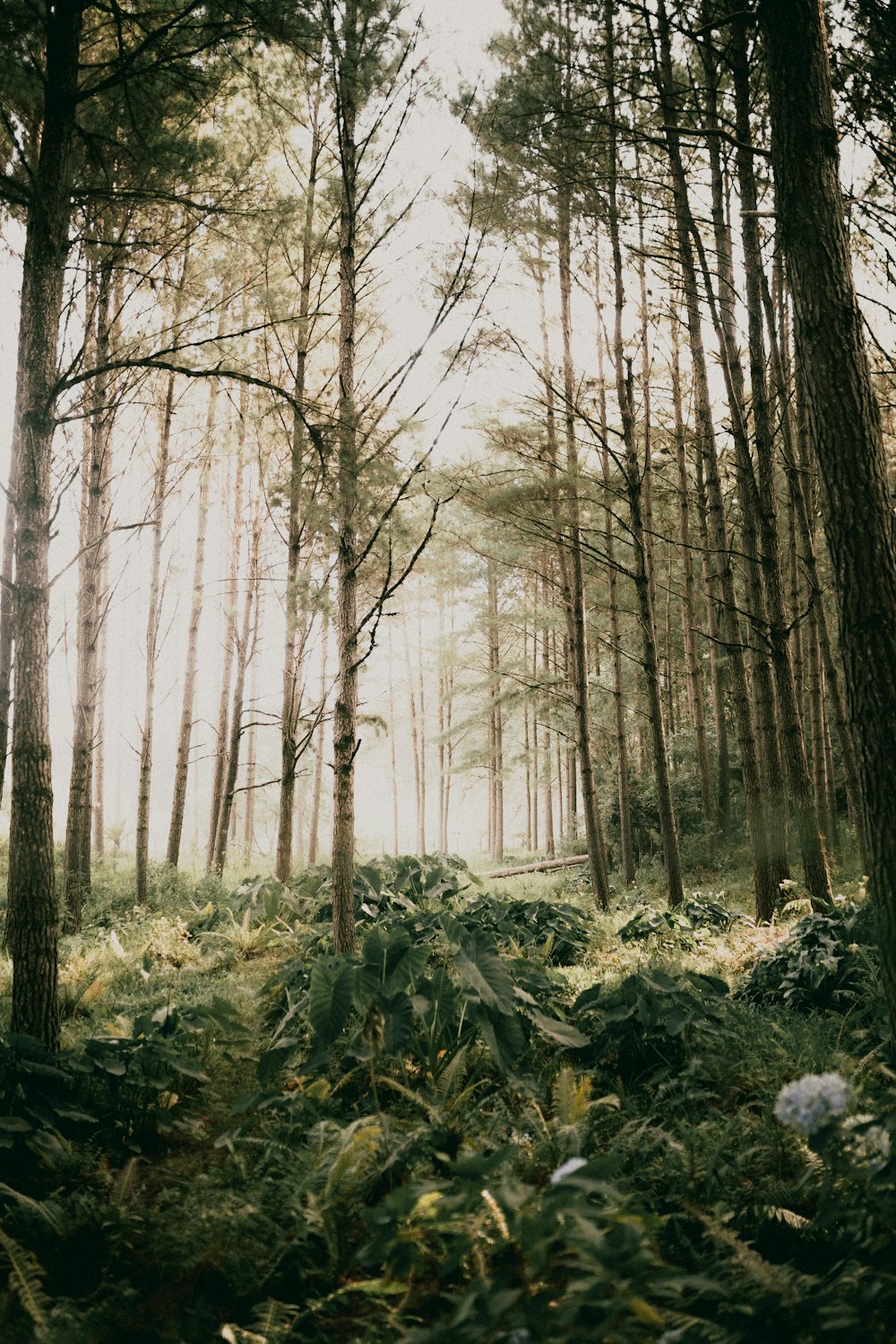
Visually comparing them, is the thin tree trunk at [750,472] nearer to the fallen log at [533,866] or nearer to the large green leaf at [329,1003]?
the large green leaf at [329,1003]

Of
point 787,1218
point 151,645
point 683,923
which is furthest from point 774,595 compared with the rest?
point 151,645

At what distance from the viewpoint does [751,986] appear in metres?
4.38

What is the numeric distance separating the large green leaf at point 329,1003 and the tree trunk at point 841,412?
93.4 inches

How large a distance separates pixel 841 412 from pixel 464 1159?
326cm

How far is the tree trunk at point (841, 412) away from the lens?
2.80 metres

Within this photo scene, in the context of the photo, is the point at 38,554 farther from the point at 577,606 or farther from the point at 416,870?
the point at 577,606

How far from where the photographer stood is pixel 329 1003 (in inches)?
122

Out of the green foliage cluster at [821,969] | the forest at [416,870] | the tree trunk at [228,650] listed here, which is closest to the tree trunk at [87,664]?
the forest at [416,870]

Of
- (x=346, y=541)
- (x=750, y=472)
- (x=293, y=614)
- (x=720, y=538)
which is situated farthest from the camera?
(x=720, y=538)

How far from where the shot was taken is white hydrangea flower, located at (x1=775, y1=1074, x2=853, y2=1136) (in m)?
1.93

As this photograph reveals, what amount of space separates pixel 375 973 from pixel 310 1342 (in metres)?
1.54

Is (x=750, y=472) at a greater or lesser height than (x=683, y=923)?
greater

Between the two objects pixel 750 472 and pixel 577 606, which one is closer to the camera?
pixel 750 472

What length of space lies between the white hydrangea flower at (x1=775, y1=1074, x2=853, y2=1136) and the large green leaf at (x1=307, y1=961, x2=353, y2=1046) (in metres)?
1.85
